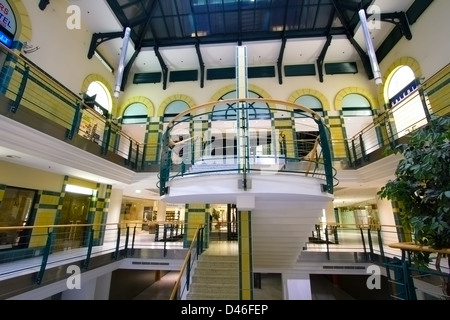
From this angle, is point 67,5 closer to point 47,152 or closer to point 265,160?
point 47,152

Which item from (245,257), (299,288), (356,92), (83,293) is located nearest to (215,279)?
(245,257)

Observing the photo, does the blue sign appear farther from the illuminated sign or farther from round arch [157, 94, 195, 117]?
round arch [157, 94, 195, 117]

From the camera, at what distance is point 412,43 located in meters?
7.30

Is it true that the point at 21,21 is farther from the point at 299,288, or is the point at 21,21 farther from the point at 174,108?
the point at 299,288

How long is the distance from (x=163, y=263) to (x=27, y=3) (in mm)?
7712

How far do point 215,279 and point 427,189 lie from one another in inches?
173

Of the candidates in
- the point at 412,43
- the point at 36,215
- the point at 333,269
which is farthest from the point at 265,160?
the point at 412,43

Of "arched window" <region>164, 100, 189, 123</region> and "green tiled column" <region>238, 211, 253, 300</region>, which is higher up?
"arched window" <region>164, 100, 189, 123</region>

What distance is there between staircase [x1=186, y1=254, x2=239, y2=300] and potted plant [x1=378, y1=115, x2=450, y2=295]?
356cm

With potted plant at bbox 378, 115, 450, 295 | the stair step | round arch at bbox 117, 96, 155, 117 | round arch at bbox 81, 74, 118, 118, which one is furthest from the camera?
round arch at bbox 117, 96, 155, 117

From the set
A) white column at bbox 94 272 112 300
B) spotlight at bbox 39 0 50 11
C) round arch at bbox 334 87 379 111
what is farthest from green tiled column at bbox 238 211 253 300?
spotlight at bbox 39 0 50 11

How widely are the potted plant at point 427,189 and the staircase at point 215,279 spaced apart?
356 centimetres

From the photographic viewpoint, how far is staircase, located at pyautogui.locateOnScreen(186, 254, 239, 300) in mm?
4996

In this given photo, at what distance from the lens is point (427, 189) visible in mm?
2611
